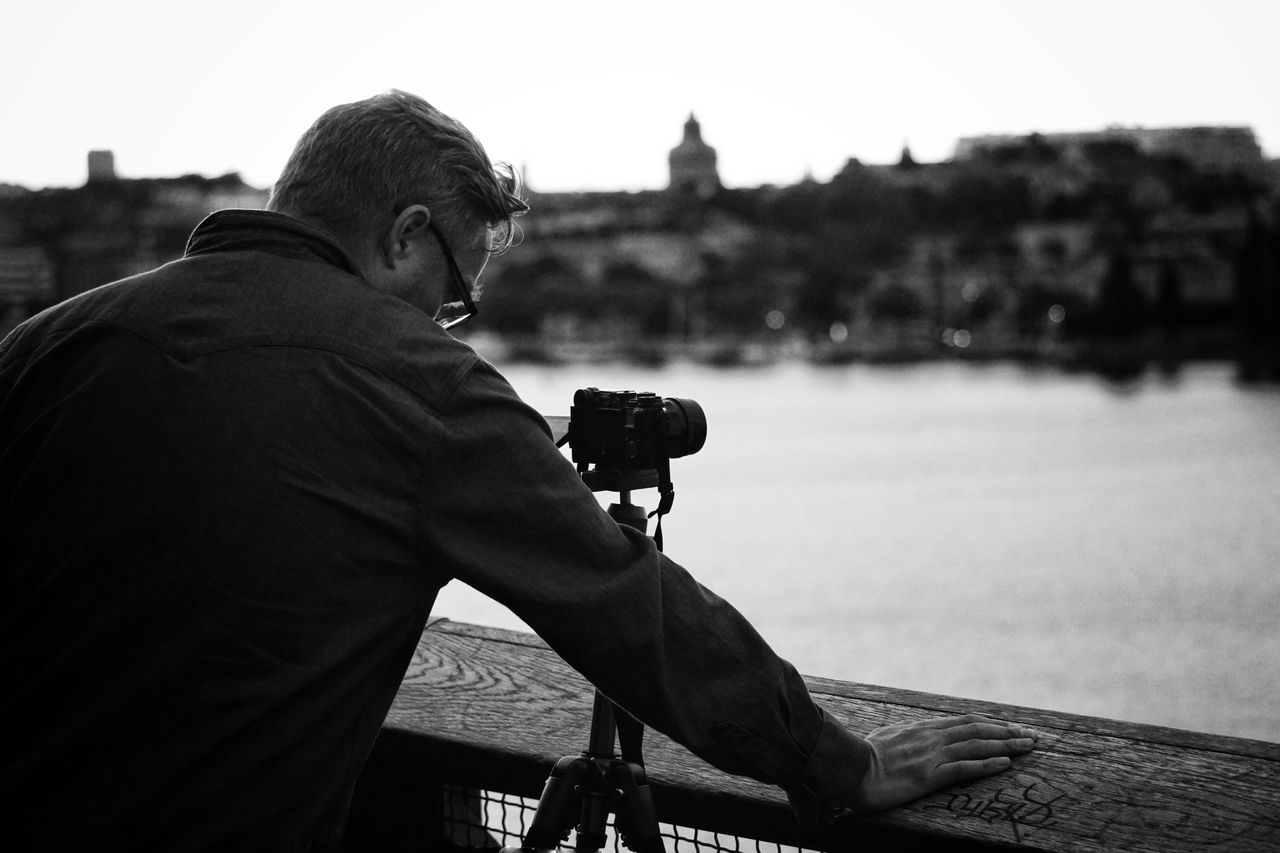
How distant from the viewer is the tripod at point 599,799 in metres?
1.36

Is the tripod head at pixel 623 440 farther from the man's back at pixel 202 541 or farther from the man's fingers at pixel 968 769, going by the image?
the man's fingers at pixel 968 769

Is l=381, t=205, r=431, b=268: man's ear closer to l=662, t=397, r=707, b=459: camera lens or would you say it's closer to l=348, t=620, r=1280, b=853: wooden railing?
l=662, t=397, r=707, b=459: camera lens

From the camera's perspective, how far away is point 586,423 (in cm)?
143

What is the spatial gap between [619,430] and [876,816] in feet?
1.57

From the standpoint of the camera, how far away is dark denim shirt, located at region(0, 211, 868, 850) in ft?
3.61

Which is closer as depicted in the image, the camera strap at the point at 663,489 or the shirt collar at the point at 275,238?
the shirt collar at the point at 275,238

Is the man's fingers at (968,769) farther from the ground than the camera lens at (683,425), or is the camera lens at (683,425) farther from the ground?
the camera lens at (683,425)

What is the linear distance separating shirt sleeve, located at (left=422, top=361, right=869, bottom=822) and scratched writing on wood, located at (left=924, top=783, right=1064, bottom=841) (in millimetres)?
123

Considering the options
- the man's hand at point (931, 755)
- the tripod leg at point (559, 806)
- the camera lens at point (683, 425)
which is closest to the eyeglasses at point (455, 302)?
the camera lens at point (683, 425)

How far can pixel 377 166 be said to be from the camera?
1242 millimetres

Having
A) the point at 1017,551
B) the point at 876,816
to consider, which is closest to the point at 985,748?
the point at 876,816

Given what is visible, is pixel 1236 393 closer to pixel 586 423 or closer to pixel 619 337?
pixel 619 337

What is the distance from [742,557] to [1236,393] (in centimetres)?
4738

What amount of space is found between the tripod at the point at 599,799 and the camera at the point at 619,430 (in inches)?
1.8
